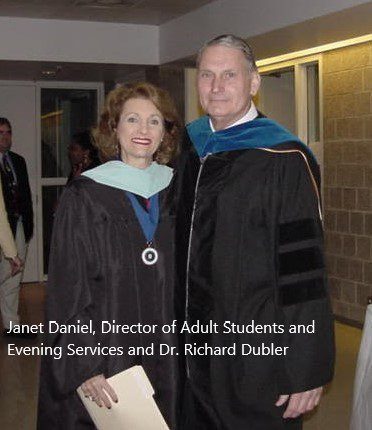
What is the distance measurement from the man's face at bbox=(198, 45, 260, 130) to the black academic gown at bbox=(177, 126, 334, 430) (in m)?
0.12

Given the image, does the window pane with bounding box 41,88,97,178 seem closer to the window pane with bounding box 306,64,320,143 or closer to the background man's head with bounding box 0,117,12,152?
the background man's head with bounding box 0,117,12,152

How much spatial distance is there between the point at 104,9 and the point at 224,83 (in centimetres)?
423

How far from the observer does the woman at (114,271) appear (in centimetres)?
213

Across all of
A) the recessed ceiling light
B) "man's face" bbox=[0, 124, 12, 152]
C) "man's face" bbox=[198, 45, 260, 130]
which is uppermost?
the recessed ceiling light

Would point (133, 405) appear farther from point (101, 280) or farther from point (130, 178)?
point (130, 178)

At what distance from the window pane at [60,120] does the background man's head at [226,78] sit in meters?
6.54

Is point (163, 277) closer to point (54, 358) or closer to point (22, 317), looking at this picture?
point (54, 358)

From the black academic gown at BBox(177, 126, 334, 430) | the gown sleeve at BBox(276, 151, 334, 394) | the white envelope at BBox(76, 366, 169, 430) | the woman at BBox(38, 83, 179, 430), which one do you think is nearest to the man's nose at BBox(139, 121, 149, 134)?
the woman at BBox(38, 83, 179, 430)

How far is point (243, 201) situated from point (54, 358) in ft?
2.33

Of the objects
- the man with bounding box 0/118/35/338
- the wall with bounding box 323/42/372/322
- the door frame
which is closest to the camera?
the man with bounding box 0/118/35/338

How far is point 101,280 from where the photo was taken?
2143mm

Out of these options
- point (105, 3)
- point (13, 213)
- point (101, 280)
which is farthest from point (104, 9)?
point (101, 280)

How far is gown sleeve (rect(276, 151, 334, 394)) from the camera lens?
1.99 metres

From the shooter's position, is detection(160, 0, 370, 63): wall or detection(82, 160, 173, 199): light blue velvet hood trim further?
detection(160, 0, 370, 63): wall
